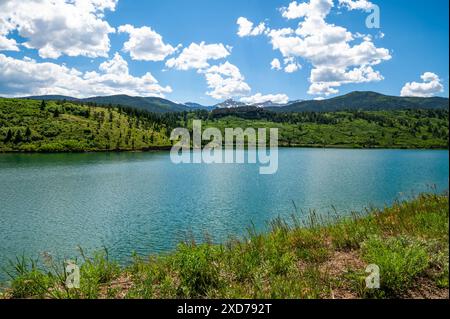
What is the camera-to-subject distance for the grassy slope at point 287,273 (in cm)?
780

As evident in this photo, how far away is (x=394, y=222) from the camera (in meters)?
13.5

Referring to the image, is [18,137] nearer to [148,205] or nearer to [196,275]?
[148,205]

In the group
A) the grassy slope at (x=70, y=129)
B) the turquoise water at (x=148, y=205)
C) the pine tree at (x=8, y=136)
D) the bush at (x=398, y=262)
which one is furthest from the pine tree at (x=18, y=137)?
the bush at (x=398, y=262)

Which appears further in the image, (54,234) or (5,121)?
(5,121)

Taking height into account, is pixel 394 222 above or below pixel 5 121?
below

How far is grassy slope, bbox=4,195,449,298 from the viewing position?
7.80 m

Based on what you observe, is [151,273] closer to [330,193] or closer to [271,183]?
[330,193]

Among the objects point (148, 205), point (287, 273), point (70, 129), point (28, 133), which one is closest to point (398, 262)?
point (287, 273)

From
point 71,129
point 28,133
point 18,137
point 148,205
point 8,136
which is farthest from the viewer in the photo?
point 71,129

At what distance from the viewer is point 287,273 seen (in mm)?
8922

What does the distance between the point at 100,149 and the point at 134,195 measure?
354ft

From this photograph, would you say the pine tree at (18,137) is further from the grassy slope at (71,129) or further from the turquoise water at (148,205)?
the turquoise water at (148,205)
